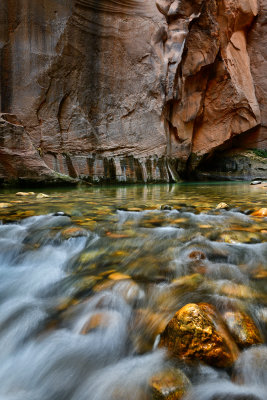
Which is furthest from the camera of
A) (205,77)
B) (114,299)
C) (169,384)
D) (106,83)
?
(205,77)

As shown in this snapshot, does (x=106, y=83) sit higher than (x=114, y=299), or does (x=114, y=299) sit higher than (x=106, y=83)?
(x=106, y=83)

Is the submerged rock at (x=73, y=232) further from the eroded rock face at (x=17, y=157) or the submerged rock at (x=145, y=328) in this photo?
the eroded rock face at (x=17, y=157)

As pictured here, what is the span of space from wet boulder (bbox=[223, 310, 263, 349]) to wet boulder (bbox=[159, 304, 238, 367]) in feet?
0.14

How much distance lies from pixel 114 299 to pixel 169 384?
49 centimetres

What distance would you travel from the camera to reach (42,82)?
7867mm

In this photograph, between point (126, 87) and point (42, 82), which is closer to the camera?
point (42, 82)

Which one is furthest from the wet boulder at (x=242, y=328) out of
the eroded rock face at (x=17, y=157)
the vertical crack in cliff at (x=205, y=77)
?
the vertical crack in cliff at (x=205, y=77)

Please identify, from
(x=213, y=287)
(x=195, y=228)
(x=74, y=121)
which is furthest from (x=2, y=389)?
(x=74, y=121)

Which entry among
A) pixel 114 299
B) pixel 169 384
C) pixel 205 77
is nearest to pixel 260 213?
pixel 114 299

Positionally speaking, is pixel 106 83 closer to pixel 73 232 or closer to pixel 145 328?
pixel 73 232

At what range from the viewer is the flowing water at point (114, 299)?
2.69ft

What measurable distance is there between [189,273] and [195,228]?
2.71 ft

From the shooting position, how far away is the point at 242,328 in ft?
3.05

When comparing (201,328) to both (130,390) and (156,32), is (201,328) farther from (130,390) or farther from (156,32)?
(156,32)
